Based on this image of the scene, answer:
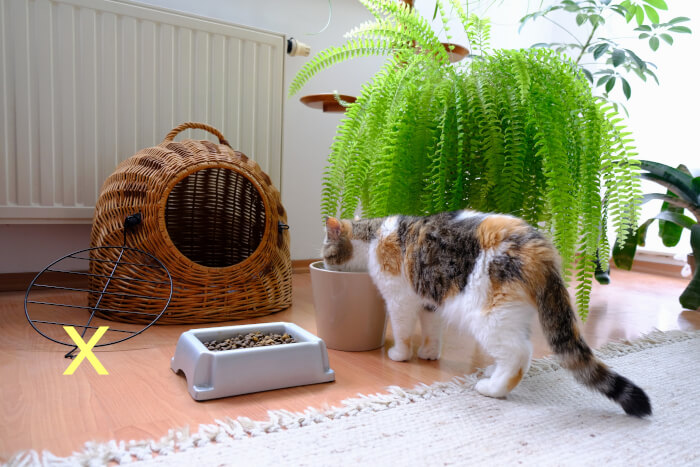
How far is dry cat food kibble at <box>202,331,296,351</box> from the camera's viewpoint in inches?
43.7

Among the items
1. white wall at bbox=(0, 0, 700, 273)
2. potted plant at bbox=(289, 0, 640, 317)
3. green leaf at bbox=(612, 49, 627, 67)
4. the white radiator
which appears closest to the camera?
potted plant at bbox=(289, 0, 640, 317)

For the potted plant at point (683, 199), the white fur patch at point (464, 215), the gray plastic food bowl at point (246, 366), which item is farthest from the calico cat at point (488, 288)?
the potted plant at point (683, 199)

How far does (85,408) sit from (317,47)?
6.42 ft

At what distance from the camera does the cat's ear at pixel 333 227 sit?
4.23 ft

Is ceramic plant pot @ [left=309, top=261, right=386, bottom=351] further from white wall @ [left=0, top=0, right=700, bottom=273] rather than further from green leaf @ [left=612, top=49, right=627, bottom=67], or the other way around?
green leaf @ [left=612, top=49, right=627, bottom=67]

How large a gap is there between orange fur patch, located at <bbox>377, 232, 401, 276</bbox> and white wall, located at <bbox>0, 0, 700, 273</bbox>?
93 centimetres

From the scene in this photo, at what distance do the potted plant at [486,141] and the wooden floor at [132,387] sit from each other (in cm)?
39

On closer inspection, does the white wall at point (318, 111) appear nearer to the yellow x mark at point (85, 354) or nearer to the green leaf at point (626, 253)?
the yellow x mark at point (85, 354)

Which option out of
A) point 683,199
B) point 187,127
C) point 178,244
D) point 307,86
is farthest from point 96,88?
point 683,199

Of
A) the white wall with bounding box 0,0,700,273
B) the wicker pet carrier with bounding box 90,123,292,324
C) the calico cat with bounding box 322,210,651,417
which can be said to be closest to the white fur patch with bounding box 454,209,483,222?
the calico cat with bounding box 322,210,651,417

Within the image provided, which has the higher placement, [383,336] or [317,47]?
[317,47]

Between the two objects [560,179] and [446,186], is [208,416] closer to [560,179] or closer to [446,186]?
[446,186]

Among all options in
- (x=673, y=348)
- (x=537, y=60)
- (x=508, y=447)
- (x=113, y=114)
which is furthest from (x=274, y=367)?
(x=113, y=114)

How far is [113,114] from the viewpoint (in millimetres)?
1903
